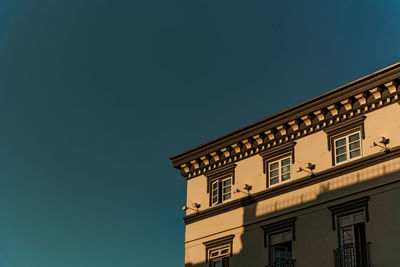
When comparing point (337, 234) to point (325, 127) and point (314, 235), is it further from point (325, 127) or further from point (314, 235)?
point (325, 127)

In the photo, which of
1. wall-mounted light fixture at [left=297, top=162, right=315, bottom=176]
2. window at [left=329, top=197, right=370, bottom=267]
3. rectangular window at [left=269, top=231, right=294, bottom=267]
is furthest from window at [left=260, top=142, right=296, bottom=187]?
window at [left=329, top=197, right=370, bottom=267]

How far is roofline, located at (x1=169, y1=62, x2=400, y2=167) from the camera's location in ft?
99.9

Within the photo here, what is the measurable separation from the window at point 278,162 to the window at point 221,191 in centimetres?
270

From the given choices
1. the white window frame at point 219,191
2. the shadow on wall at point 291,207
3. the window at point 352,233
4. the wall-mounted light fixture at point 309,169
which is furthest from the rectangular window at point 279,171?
the window at point 352,233

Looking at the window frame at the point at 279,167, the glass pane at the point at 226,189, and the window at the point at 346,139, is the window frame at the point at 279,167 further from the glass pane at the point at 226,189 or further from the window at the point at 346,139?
the glass pane at the point at 226,189

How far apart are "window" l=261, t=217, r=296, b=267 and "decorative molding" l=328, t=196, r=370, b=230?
236 cm

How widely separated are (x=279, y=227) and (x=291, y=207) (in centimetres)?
114

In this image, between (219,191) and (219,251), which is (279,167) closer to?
(219,191)

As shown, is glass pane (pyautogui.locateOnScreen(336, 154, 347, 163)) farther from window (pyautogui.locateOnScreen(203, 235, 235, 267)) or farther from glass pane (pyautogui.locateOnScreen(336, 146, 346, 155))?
window (pyautogui.locateOnScreen(203, 235, 235, 267))

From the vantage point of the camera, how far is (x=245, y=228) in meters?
34.9

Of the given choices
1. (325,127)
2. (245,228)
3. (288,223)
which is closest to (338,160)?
(325,127)

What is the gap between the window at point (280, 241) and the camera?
32.6 meters

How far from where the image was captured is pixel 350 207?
30250mm

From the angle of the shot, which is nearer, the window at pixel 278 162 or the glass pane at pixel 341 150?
the glass pane at pixel 341 150
